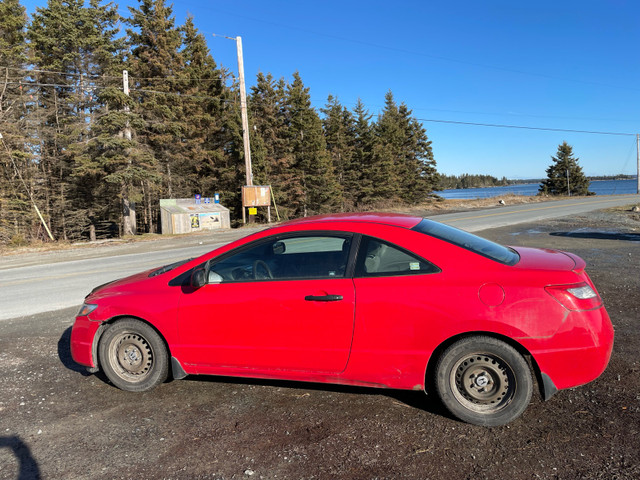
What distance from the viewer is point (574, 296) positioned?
2.82 meters

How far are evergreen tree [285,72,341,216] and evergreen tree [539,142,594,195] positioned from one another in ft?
153

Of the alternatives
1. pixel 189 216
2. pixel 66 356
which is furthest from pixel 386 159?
pixel 66 356

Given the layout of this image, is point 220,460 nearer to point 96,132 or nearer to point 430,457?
point 430,457

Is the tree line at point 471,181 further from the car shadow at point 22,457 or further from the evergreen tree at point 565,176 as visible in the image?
the car shadow at point 22,457

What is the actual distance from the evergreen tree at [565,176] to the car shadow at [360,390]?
241ft

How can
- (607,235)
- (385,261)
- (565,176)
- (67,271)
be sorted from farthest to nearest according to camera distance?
(565,176) → (607,235) → (67,271) → (385,261)

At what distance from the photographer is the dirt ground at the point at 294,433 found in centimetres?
251

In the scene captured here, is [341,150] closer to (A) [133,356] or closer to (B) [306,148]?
(B) [306,148]

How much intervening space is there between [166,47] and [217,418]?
1344 inches

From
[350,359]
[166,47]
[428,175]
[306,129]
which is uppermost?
[166,47]

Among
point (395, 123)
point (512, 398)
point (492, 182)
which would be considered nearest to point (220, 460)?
point (512, 398)

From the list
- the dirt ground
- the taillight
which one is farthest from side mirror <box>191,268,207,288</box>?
the taillight

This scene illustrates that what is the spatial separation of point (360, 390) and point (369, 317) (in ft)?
3.17

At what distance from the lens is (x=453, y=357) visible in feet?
9.53
